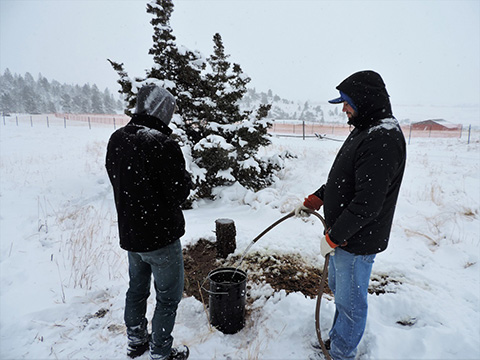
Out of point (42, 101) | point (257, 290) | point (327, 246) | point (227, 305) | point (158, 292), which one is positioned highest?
point (42, 101)

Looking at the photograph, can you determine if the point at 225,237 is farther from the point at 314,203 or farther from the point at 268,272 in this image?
the point at 314,203

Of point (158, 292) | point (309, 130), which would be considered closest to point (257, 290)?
point (158, 292)

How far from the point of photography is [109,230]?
4.99 meters

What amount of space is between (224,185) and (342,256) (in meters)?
5.27

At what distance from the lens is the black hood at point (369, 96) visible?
6.23 feet

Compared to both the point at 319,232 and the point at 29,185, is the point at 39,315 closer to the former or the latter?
the point at 319,232

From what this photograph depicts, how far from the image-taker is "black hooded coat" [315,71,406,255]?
5.84 ft

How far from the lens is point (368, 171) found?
1.79m

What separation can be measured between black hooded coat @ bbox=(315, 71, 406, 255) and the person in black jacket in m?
1.19

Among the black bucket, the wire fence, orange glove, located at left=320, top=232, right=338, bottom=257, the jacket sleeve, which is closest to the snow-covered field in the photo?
the black bucket

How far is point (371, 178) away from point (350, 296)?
0.96m

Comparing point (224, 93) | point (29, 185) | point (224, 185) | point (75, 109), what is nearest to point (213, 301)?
point (224, 185)

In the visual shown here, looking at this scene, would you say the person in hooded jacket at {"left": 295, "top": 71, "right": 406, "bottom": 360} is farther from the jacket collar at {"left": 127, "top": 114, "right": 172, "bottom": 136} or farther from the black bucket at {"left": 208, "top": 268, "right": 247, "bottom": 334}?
the jacket collar at {"left": 127, "top": 114, "right": 172, "bottom": 136}

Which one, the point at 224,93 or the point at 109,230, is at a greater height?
the point at 224,93
